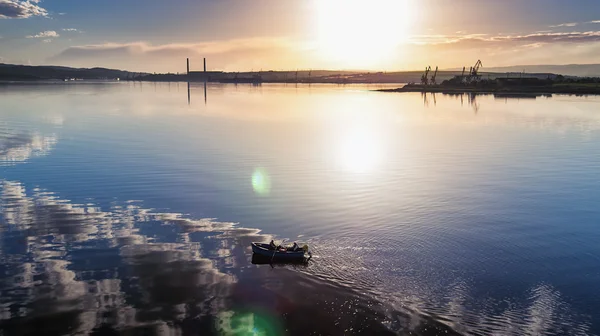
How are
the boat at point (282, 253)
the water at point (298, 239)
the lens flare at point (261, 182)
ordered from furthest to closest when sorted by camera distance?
1. the lens flare at point (261, 182)
2. the boat at point (282, 253)
3. the water at point (298, 239)

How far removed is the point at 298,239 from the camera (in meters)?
24.9

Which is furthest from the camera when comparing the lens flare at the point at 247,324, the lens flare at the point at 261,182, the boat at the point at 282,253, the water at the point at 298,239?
the lens flare at the point at 261,182

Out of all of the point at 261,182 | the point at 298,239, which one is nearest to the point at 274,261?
the point at 298,239

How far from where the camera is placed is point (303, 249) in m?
22.0

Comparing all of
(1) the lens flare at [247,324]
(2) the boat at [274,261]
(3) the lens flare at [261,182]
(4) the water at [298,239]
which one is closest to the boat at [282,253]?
(2) the boat at [274,261]

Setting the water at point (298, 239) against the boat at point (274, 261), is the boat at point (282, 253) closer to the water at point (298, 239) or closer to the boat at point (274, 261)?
the boat at point (274, 261)

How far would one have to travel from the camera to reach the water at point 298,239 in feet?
56.8

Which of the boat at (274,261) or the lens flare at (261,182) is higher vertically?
the lens flare at (261,182)

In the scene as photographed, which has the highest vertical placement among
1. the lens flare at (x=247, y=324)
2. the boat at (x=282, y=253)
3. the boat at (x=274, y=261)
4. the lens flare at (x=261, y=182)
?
the lens flare at (x=261, y=182)

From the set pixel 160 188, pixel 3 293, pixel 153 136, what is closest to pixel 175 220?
pixel 160 188

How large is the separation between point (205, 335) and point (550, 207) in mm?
25892

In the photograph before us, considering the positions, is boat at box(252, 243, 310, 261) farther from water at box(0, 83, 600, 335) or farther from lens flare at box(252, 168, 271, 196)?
lens flare at box(252, 168, 271, 196)

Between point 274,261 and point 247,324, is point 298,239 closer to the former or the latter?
point 274,261

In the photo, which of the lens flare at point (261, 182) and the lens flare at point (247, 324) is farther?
the lens flare at point (261, 182)
